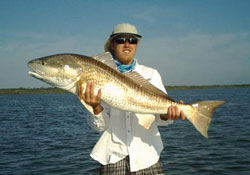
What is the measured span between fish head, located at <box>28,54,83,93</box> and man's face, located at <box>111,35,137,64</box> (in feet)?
2.64

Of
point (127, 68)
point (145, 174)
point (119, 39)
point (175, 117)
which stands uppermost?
point (119, 39)

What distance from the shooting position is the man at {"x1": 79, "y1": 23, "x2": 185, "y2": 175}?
397 centimetres

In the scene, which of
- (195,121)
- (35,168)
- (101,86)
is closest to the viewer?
(101,86)

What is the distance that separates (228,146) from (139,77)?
1001 cm

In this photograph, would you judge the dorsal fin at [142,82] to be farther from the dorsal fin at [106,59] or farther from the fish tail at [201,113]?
the fish tail at [201,113]

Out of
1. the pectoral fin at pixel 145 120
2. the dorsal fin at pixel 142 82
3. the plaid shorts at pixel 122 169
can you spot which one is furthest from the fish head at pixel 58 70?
the plaid shorts at pixel 122 169

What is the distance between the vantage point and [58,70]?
3.89m

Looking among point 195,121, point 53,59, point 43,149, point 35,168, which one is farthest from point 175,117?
point 43,149

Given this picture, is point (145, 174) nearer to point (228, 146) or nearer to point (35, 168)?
point (35, 168)

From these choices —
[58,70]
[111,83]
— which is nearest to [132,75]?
[111,83]

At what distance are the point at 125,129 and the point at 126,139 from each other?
6.6 inches

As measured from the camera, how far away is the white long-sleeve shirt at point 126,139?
3.99 m

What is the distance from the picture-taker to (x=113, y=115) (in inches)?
169

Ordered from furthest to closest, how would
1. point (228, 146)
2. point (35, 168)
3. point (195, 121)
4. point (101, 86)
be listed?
point (228, 146)
point (35, 168)
point (195, 121)
point (101, 86)
